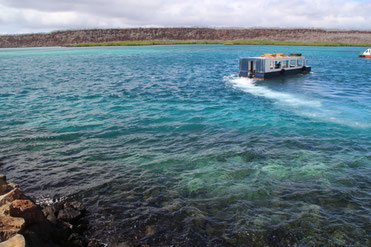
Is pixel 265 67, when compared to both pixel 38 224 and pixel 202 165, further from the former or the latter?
pixel 38 224

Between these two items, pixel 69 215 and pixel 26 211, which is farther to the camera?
pixel 69 215

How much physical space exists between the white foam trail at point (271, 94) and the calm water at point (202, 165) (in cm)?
55

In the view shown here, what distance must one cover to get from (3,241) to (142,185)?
239 inches

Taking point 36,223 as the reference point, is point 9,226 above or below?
above

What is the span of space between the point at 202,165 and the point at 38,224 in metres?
8.02

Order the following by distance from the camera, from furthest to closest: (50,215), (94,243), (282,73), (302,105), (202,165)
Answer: (282,73)
(302,105)
(202,165)
(50,215)
(94,243)

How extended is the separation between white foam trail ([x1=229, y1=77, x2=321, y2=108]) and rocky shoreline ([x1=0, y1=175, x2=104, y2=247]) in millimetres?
23111

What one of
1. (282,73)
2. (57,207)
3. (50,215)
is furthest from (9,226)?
(282,73)

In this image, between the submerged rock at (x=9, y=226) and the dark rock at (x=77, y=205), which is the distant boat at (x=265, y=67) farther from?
the submerged rock at (x=9, y=226)

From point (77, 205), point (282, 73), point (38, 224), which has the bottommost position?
point (77, 205)

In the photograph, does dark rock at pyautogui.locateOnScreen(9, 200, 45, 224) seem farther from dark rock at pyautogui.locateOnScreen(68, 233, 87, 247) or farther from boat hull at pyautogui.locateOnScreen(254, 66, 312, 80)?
boat hull at pyautogui.locateOnScreen(254, 66, 312, 80)

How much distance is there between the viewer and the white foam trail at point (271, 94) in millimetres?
27562

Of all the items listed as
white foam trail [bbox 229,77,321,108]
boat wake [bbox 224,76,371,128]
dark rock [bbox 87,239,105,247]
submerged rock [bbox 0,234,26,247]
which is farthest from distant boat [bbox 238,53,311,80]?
submerged rock [bbox 0,234,26,247]

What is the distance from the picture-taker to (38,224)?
7.60 meters
